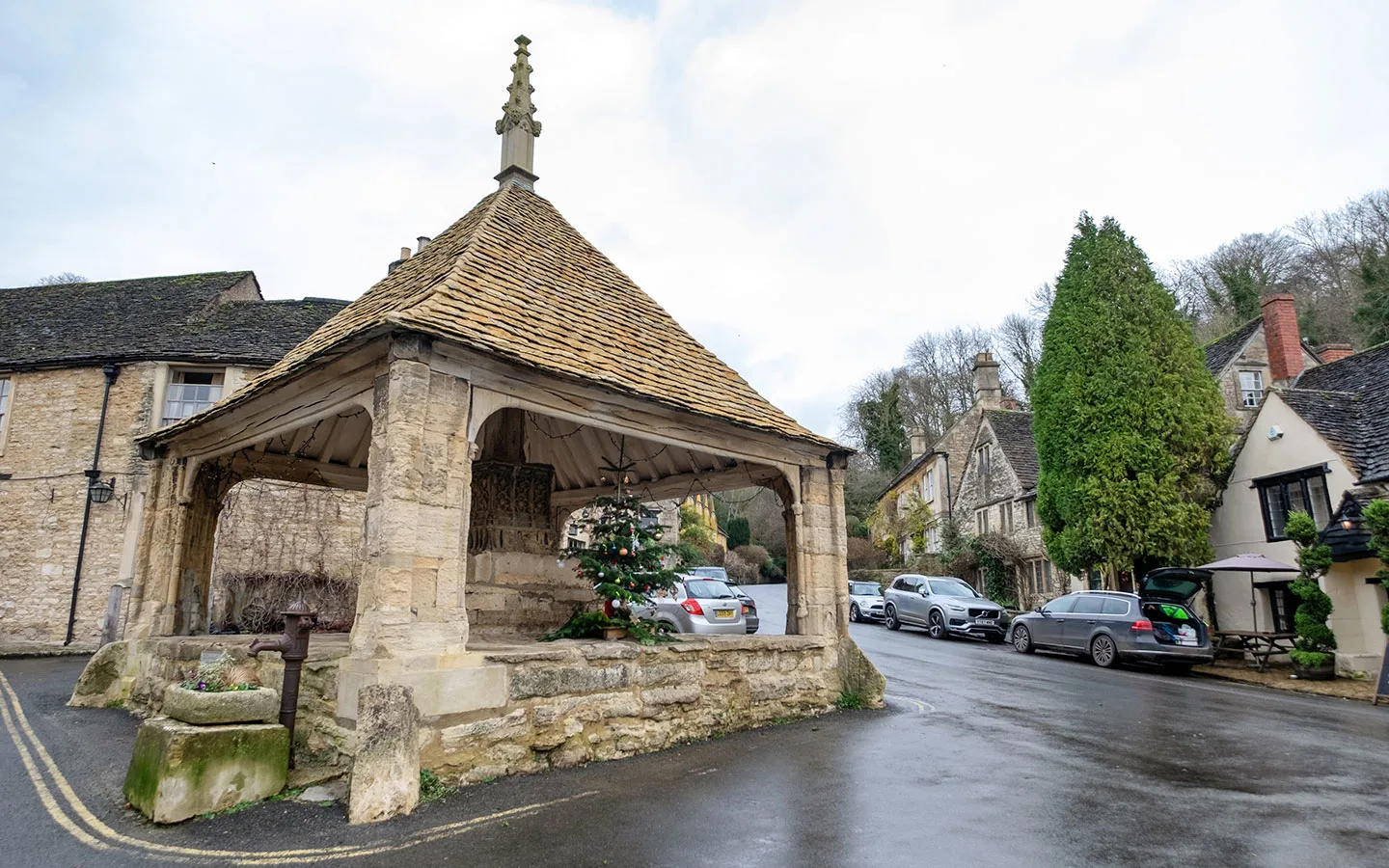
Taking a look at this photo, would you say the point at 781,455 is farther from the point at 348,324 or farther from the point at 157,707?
the point at 157,707

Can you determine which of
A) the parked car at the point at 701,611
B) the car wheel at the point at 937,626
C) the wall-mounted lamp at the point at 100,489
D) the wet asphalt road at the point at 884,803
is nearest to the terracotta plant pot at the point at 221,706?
the wet asphalt road at the point at 884,803

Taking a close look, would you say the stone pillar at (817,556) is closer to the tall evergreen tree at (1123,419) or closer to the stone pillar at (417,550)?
the stone pillar at (417,550)

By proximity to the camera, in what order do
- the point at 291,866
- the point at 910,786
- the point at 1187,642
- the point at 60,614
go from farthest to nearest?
the point at 60,614
the point at 1187,642
the point at 910,786
the point at 291,866

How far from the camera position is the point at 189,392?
1803 cm

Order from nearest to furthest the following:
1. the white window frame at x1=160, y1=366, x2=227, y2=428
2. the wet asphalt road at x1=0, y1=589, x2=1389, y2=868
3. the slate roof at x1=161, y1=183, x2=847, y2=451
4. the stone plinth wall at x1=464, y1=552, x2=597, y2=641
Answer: the wet asphalt road at x1=0, y1=589, x2=1389, y2=868
the slate roof at x1=161, y1=183, x2=847, y2=451
the stone plinth wall at x1=464, y1=552, x2=597, y2=641
the white window frame at x1=160, y1=366, x2=227, y2=428

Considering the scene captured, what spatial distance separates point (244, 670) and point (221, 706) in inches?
73.9

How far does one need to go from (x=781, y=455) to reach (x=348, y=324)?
4997 millimetres

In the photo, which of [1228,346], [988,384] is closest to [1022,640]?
[1228,346]

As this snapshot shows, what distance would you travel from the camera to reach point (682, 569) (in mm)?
7961

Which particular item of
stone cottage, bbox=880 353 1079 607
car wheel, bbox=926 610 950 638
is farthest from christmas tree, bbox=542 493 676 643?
stone cottage, bbox=880 353 1079 607

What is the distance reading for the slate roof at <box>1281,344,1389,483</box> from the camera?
50.1 feet

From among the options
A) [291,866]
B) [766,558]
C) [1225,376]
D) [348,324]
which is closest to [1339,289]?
[1225,376]

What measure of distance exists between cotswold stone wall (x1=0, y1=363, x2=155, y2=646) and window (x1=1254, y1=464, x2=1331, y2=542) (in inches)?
975

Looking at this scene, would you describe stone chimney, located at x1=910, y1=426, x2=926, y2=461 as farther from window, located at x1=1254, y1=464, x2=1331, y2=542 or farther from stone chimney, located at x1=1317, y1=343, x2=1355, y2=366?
window, located at x1=1254, y1=464, x2=1331, y2=542
